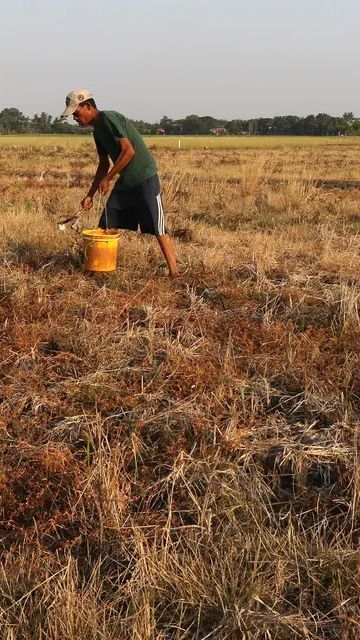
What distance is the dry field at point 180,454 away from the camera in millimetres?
1983

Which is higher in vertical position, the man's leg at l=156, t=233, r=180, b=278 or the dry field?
the man's leg at l=156, t=233, r=180, b=278

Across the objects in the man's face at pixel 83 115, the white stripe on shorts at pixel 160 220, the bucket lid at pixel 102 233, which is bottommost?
the bucket lid at pixel 102 233

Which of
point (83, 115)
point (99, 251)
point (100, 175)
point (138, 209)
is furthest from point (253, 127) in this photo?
point (99, 251)

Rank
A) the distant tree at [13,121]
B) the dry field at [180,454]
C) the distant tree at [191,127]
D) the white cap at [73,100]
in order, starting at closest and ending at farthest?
the dry field at [180,454] < the white cap at [73,100] < the distant tree at [13,121] < the distant tree at [191,127]

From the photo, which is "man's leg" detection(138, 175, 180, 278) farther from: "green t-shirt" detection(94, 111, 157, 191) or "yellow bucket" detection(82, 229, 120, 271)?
"yellow bucket" detection(82, 229, 120, 271)

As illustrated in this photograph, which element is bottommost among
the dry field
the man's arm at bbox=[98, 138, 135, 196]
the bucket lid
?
the dry field

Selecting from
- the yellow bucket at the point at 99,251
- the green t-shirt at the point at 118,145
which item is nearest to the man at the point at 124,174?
the green t-shirt at the point at 118,145

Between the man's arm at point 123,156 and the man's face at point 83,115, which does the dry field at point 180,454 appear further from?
the man's face at point 83,115

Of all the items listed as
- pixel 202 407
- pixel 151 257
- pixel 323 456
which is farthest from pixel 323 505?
pixel 151 257

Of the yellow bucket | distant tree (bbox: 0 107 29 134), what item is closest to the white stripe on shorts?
the yellow bucket

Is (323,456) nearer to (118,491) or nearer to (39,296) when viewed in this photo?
(118,491)

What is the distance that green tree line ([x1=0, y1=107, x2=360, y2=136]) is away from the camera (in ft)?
307

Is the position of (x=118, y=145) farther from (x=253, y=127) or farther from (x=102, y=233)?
(x=253, y=127)

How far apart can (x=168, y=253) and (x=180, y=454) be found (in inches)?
116
